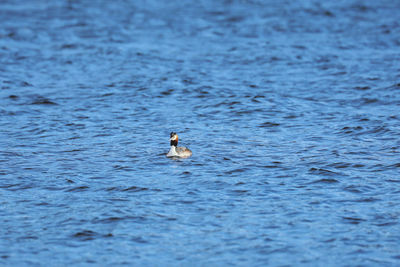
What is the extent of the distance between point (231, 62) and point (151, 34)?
638cm

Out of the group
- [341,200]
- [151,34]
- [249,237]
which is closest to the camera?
[249,237]

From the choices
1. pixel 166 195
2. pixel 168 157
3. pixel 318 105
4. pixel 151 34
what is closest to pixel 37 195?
pixel 166 195

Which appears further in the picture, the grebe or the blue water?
the grebe

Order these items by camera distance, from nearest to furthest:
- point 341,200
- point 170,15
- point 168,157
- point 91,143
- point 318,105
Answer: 1. point 341,200
2. point 168,157
3. point 91,143
4. point 318,105
5. point 170,15

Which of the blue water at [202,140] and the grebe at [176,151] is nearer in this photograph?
the blue water at [202,140]

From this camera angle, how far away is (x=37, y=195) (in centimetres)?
1348

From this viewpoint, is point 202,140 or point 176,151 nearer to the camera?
point 176,151

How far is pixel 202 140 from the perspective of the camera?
17.6 m

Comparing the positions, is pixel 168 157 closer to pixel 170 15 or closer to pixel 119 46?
pixel 119 46

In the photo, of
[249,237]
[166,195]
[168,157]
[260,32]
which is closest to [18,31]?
[260,32]

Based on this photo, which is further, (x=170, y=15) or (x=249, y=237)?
(x=170, y=15)

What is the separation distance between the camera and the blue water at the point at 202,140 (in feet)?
37.0

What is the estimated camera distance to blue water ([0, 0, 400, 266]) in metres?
11.3

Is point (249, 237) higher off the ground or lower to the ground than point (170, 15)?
lower
